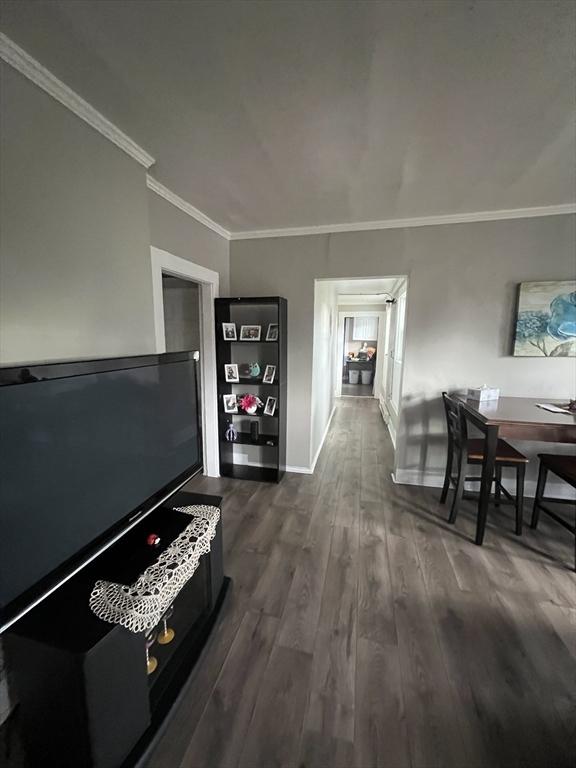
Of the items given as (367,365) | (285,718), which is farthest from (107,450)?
(367,365)

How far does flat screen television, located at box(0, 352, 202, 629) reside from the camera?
0.80 meters

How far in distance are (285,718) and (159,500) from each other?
3.15ft

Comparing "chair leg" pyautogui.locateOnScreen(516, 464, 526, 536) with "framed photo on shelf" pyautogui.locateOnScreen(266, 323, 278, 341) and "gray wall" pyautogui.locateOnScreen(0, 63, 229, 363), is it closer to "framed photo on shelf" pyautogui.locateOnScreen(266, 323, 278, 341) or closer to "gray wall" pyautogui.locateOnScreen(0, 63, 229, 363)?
"framed photo on shelf" pyautogui.locateOnScreen(266, 323, 278, 341)

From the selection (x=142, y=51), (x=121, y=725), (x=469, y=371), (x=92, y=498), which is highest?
(x=142, y=51)

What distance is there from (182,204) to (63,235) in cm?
127

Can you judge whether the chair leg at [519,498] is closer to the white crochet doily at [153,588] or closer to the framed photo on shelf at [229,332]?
the white crochet doily at [153,588]

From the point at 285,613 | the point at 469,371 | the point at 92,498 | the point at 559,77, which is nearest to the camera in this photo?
the point at 92,498

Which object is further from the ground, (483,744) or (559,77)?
(559,77)

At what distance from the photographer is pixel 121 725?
3.06 feet

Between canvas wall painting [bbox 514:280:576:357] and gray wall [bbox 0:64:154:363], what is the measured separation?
2.92 m

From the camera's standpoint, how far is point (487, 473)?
6.57 feet

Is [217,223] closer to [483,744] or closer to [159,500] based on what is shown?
[159,500]

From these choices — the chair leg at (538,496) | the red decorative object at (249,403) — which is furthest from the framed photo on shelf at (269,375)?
the chair leg at (538,496)

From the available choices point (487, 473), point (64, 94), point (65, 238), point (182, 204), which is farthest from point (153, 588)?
point (182, 204)
